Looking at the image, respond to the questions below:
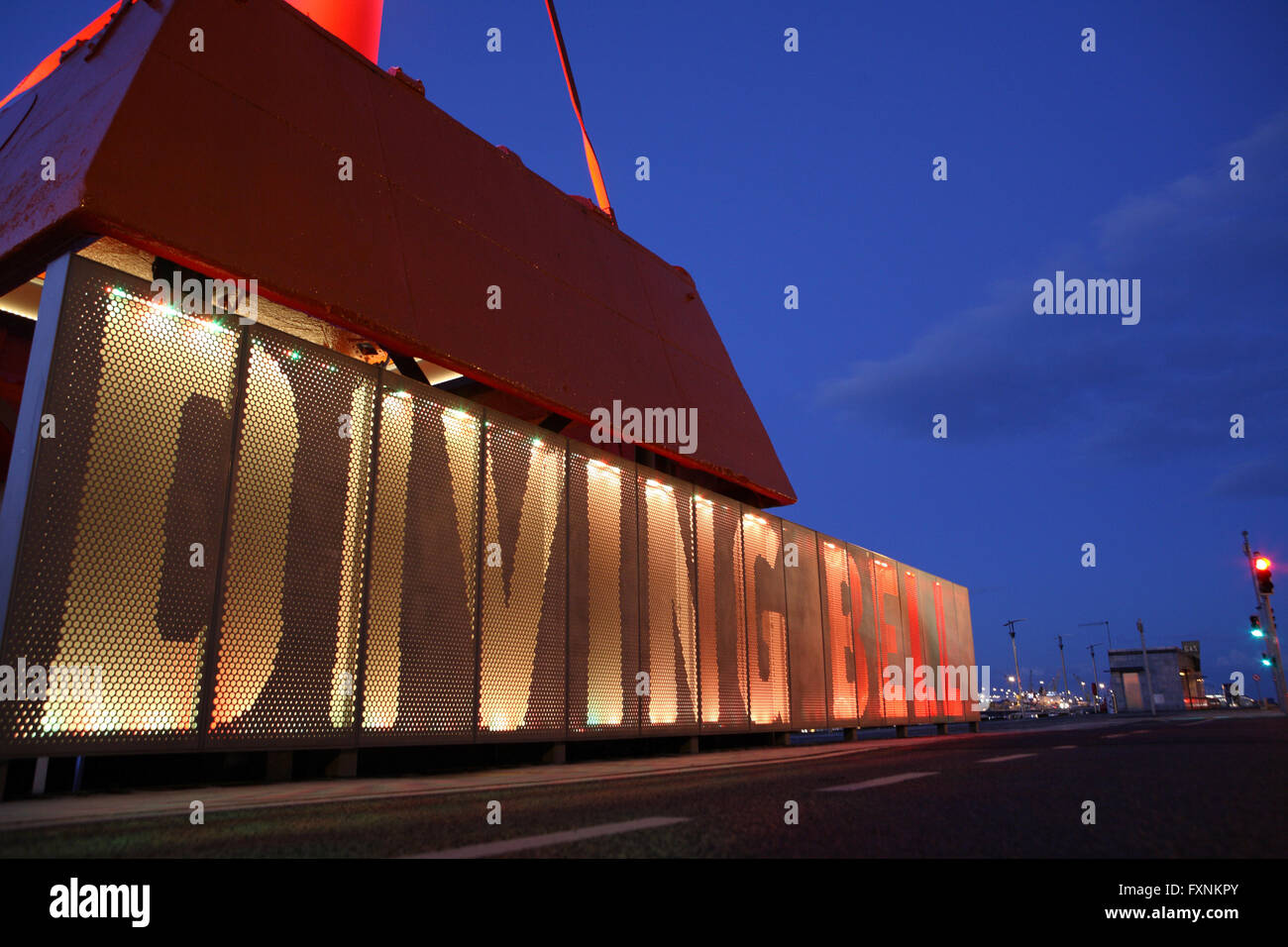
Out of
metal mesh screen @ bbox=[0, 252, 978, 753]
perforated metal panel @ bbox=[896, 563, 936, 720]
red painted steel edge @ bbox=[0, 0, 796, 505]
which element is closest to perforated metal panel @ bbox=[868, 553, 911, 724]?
perforated metal panel @ bbox=[896, 563, 936, 720]

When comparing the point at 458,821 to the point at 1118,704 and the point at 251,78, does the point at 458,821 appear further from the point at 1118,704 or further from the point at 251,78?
the point at 1118,704

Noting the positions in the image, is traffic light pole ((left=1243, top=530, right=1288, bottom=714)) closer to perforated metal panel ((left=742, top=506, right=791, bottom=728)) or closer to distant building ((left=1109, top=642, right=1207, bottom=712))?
perforated metal panel ((left=742, top=506, right=791, bottom=728))

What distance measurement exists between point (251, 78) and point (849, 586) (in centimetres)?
1571

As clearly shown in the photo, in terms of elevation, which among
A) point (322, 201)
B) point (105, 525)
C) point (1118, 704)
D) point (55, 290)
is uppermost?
point (322, 201)

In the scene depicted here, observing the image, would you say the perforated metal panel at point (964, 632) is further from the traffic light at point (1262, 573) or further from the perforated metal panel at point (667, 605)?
the perforated metal panel at point (667, 605)

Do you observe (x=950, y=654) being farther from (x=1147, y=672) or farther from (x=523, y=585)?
(x=1147, y=672)

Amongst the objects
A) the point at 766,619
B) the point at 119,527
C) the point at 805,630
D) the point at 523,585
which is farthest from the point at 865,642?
the point at 119,527

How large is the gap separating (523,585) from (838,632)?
1033cm

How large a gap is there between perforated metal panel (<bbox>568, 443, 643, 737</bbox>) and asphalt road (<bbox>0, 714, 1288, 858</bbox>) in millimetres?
5283

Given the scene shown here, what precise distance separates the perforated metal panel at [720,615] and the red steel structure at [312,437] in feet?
0.31

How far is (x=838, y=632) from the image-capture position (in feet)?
62.1

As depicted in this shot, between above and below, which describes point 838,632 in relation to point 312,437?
below
